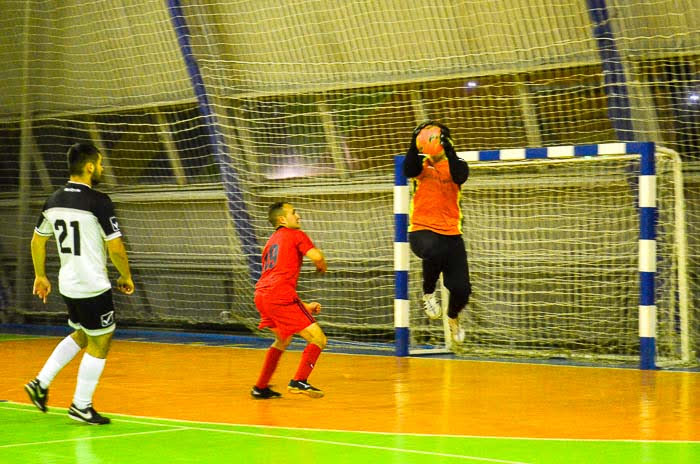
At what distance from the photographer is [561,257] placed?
41.5 feet

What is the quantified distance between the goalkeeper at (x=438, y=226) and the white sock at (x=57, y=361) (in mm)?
3401

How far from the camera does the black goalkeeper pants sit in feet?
32.5

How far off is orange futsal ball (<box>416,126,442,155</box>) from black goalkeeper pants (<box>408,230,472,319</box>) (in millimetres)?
733

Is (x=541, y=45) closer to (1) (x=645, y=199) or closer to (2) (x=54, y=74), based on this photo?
(1) (x=645, y=199)

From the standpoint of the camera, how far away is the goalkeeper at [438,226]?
9938mm

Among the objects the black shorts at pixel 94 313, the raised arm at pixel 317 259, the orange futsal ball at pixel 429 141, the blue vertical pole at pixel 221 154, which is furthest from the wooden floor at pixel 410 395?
the blue vertical pole at pixel 221 154

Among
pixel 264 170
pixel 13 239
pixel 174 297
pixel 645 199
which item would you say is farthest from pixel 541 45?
pixel 13 239

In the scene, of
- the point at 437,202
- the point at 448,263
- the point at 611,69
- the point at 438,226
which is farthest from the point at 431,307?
the point at 611,69

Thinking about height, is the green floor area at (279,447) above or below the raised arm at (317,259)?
below

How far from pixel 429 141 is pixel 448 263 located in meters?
1.09

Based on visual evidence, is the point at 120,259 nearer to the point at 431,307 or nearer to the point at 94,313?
the point at 94,313

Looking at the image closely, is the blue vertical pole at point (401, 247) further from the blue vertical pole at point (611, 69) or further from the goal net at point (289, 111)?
the blue vertical pole at point (611, 69)

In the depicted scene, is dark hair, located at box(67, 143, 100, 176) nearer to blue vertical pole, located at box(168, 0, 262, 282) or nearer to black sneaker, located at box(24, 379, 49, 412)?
black sneaker, located at box(24, 379, 49, 412)

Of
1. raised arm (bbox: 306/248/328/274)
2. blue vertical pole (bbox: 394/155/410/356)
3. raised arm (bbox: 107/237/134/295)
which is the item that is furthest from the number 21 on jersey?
blue vertical pole (bbox: 394/155/410/356)
